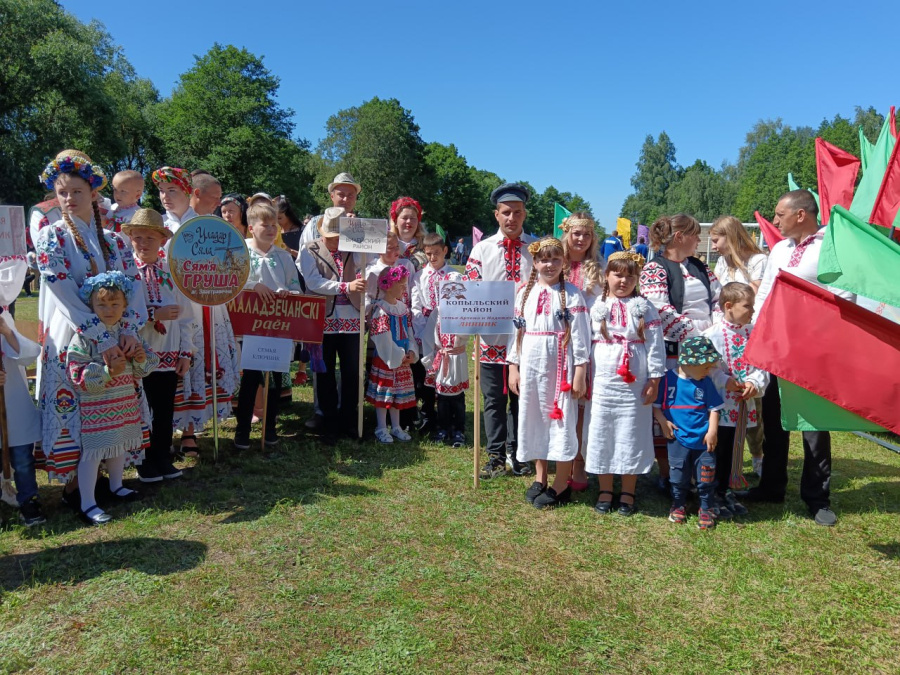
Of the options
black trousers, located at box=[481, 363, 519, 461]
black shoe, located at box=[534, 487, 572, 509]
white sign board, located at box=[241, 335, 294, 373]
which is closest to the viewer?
black shoe, located at box=[534, 487, 572, 509]

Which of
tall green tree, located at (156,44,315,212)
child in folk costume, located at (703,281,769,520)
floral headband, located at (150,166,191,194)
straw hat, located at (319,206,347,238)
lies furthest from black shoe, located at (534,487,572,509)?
tall green tree, located at (156,44,315,212)

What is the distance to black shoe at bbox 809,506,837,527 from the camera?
435 centimetres

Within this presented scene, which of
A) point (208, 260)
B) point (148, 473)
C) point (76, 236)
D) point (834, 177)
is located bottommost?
point (148, 473)

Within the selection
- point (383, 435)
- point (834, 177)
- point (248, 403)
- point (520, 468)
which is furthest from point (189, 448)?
point (834, 177)

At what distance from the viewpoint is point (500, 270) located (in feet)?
16.9

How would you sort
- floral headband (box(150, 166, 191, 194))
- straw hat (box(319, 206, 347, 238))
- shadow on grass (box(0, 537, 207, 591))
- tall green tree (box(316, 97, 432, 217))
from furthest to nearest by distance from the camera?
tall green tree (box(316, 97, 432, 217)), straw hat (box(319, 206, 347, 238)), floral headband (box(150, 166, 191, 194)), shadow on grass (box(0, 537, 207, 591))

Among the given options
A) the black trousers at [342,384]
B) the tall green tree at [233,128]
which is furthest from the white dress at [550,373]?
the tall green tree at [233,128]

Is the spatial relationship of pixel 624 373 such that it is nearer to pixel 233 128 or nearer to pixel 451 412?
pixel 451 412

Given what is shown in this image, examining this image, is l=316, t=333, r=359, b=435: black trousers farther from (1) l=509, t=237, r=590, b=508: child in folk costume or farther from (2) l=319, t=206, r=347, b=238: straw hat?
(1) l=509, t=237, r=590, b=508: child in folk costume

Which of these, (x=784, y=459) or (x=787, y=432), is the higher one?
(x=787, y=432)

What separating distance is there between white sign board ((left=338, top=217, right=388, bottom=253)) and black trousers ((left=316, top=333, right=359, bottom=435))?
0.90 m

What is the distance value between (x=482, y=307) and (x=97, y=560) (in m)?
3.13

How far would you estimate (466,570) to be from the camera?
12.0 ft

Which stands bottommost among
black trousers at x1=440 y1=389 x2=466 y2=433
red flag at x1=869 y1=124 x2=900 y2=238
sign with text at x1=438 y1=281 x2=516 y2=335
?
black trousers at x1=440 y1=389 x2=466 y2=433
